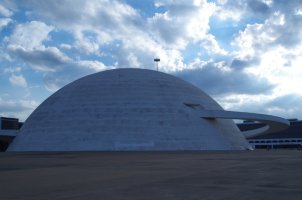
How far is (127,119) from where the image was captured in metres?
58.3

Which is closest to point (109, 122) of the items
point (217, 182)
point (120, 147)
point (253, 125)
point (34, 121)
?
point (120, 147)

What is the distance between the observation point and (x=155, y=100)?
61.7 m

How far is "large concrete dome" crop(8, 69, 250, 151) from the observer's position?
56250 millimetres

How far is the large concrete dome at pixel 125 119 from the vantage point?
56250 millimetres

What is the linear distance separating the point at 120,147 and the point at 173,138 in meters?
7.19

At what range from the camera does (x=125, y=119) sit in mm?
58250

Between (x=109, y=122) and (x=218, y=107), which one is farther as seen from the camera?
(x=218, y=107)

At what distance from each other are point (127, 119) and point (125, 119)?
0.90ft

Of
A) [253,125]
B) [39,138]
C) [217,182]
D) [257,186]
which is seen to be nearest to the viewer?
→ [257,186]

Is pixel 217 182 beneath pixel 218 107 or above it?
beneath

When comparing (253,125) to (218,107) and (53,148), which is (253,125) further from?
(53,148)

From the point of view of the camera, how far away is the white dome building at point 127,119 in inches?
2215

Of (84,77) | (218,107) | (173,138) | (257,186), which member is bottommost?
(257,186)

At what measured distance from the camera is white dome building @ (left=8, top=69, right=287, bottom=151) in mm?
56250
